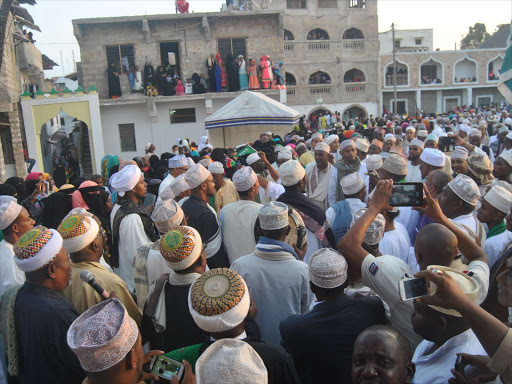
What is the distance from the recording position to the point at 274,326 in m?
3.14

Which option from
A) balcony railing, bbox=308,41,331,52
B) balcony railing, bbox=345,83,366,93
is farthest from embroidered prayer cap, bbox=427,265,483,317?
balcony railing, bbox=308,41,331,52

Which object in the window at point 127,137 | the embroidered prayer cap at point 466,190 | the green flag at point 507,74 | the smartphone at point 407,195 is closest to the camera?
the smartphone at point 407,195

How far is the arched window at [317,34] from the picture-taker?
3491 centimetres

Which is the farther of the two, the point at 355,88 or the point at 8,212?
the point at 355,88

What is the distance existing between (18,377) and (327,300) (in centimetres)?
188

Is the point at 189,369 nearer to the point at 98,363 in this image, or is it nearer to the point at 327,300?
the point at 98,363

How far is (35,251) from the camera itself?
8.53 feet

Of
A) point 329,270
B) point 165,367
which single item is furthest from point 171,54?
point 165,367

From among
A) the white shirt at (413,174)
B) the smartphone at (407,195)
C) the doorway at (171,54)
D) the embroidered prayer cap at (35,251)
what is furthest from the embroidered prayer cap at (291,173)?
the doorway at (171,54)

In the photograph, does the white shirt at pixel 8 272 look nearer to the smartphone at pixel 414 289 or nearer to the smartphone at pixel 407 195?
the smartphone at pixel 407 195

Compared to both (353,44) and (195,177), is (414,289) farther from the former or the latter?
(353,44)

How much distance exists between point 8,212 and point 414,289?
3.37 meters

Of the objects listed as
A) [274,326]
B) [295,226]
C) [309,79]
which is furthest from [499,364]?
[309,79]

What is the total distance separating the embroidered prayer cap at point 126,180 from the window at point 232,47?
55.8 feet
